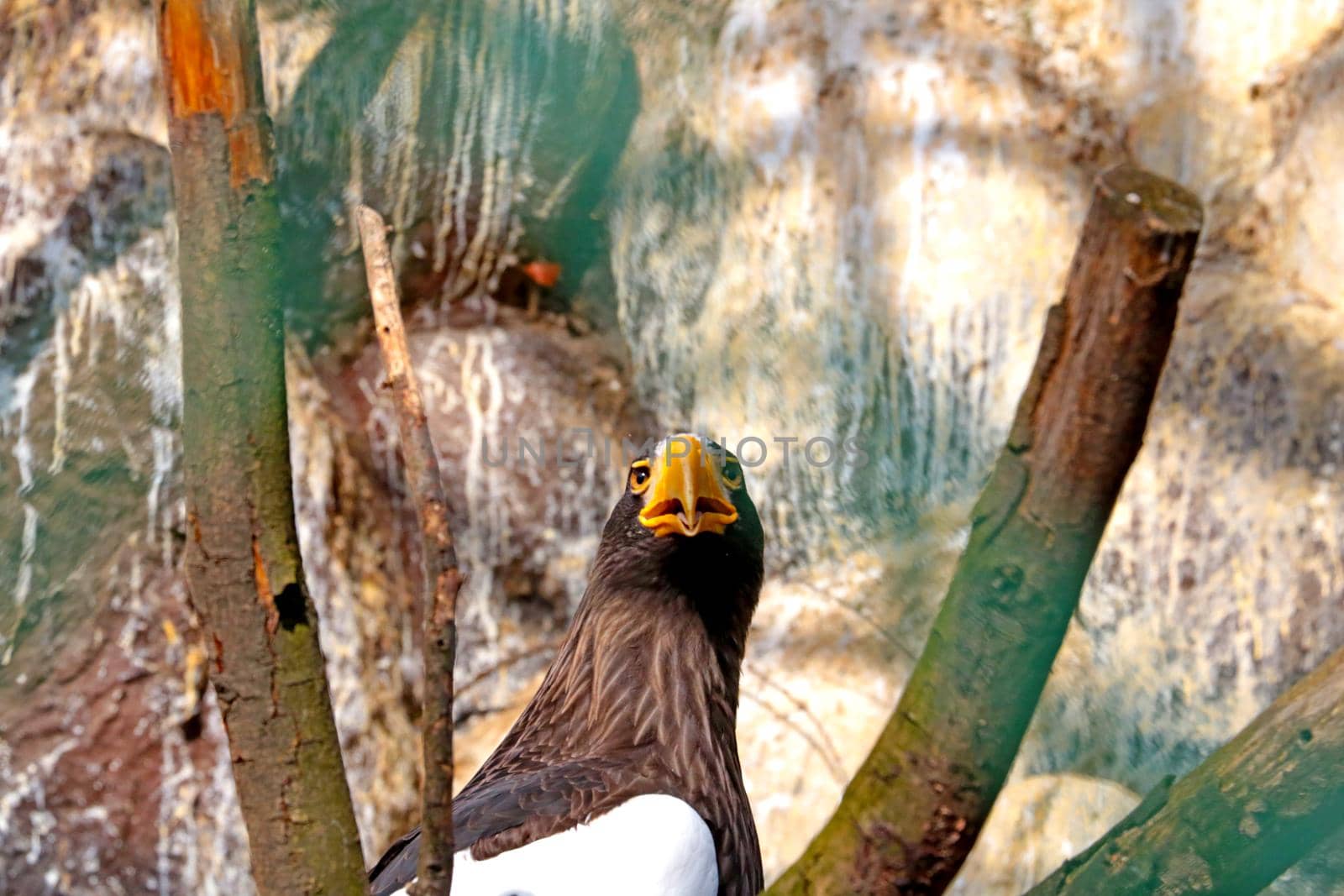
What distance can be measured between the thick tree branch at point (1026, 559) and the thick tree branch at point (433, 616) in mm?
284

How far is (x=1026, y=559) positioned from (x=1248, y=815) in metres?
0.25

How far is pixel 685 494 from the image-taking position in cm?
229

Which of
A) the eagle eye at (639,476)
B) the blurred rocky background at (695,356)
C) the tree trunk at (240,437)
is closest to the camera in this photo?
the tree trunk at (240,437)

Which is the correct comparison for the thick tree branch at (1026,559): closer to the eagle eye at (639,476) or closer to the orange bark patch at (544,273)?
the eagle eye at (639,476)

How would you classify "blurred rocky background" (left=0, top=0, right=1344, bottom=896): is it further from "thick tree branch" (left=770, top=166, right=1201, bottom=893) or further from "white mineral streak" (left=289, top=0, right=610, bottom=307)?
"thick tree branch" (left=770, top=166, right=1201, bottom=893)

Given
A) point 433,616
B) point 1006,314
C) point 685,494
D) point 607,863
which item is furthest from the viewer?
point 1006,314

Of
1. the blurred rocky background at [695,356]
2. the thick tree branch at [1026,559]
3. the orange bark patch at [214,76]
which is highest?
the orange bark patch at [214,76]

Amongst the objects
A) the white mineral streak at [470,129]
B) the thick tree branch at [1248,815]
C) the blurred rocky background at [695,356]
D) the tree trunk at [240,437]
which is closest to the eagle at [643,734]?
the tree trunk at [240,437]

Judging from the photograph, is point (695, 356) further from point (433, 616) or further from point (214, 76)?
point (433, 616)

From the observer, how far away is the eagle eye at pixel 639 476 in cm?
240

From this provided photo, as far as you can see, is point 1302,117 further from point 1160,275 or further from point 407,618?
point 1160,275

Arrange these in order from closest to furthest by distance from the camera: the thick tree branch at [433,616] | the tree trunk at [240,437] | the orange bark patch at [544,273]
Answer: the thick tree branch at [433,616]
the tree trunk at [240,437]
the orange bark patch at [544,273]

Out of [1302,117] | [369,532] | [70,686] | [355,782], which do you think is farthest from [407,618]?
[1302,117]

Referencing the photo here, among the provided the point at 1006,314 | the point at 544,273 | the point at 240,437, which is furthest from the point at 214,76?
the point at 544,273
